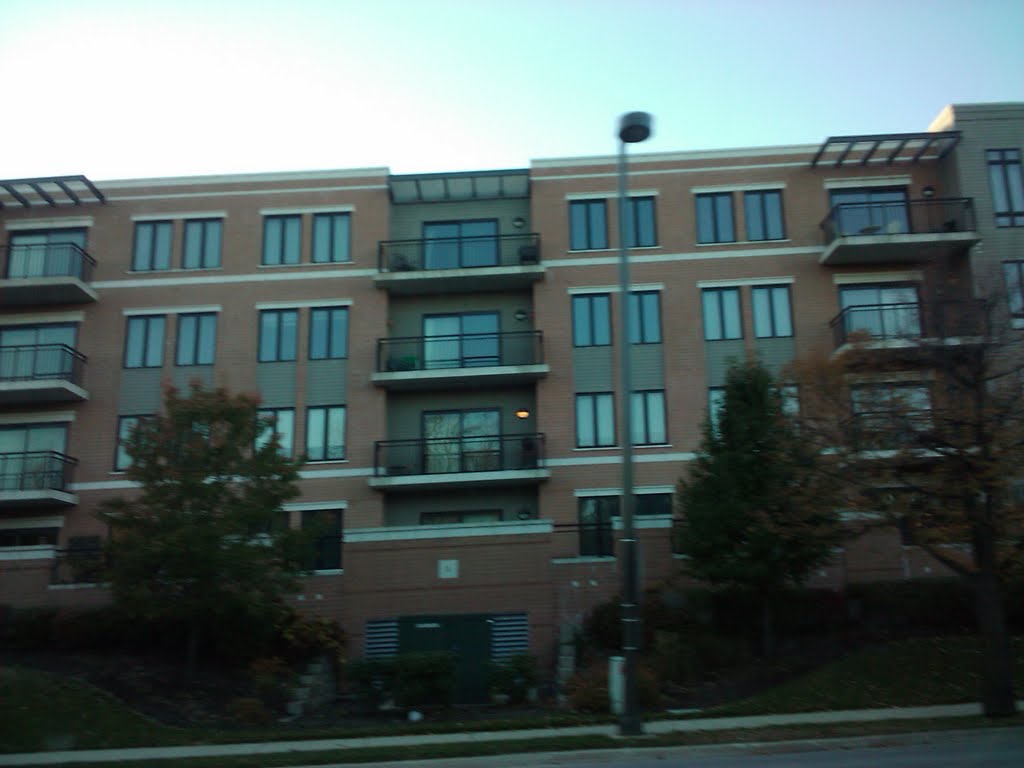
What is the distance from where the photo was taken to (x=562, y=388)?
97.1 feet

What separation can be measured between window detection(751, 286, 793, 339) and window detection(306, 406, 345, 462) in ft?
42.1

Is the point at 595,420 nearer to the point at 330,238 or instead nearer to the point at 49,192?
the point at 330,238

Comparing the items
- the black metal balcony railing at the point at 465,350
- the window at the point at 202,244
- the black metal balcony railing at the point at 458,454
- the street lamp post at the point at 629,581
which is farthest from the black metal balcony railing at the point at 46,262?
the street lamp post at the point at 629,581

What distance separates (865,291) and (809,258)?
76.2 inches

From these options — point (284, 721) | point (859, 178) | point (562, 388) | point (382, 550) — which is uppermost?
point (859, 178)

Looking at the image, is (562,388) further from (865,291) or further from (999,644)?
(999,644)

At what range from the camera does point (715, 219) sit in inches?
1212

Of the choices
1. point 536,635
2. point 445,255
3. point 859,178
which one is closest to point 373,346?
point 445,255

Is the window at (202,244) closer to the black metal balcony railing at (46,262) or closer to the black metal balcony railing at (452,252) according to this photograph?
the black metal balcony railing at (46,262)

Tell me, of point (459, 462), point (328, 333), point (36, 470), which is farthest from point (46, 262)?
point (459, 462)

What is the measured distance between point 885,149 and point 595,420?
12193 millimetres

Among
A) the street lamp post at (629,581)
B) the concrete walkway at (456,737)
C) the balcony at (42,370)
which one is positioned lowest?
the concrete walkway at (456,737)

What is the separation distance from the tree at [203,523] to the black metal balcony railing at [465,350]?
28.9 ft

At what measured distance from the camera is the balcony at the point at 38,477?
93.0 ft
